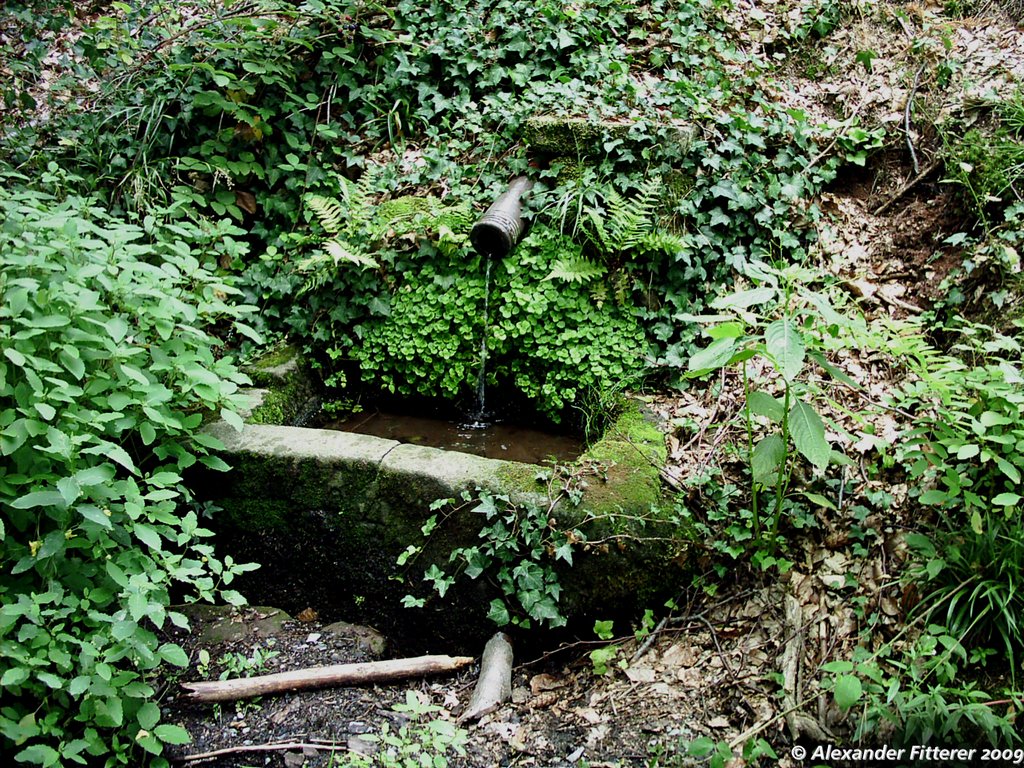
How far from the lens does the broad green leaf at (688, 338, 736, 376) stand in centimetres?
300

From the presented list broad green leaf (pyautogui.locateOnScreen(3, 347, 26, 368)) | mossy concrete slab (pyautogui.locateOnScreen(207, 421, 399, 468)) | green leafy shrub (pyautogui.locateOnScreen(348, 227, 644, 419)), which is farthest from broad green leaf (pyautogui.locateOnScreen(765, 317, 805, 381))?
broad green leaf (pyautogui.locateOnScreen(3, 347, 26, 368))

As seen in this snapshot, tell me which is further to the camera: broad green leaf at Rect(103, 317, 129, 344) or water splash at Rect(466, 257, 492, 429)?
water splash at Rect(466, 257, 492, 429)

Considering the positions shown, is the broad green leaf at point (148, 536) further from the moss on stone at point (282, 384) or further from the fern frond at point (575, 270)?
the fern frond at point (575, 270)

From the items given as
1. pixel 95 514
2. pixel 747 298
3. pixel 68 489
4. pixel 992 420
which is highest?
pixel 747 298

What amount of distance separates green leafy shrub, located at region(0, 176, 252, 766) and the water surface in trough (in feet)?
5.07

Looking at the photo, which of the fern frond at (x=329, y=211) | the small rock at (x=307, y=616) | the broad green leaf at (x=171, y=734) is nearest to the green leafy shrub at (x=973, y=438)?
the small rock at (x=307, y=616)

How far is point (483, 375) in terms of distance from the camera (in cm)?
487

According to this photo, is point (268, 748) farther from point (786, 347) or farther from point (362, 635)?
point (786, 347)

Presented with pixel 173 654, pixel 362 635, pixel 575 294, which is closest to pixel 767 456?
pixel 575 294

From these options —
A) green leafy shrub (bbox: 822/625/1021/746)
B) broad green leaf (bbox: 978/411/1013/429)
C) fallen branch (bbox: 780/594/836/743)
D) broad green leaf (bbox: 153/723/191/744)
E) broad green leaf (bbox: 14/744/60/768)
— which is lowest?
broad green leaf (bbox: 153/723/191/744)

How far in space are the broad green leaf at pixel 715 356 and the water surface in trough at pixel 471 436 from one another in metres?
1.59

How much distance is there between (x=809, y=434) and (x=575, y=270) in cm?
200

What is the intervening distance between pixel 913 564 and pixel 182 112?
5.94 metres

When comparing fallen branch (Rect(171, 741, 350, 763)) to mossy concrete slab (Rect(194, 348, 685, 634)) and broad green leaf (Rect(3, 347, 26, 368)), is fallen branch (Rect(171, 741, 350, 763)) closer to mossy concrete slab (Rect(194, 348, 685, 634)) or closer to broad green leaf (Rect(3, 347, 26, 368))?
mossy concrete slab (Rect(194, 348, 685, 634))
